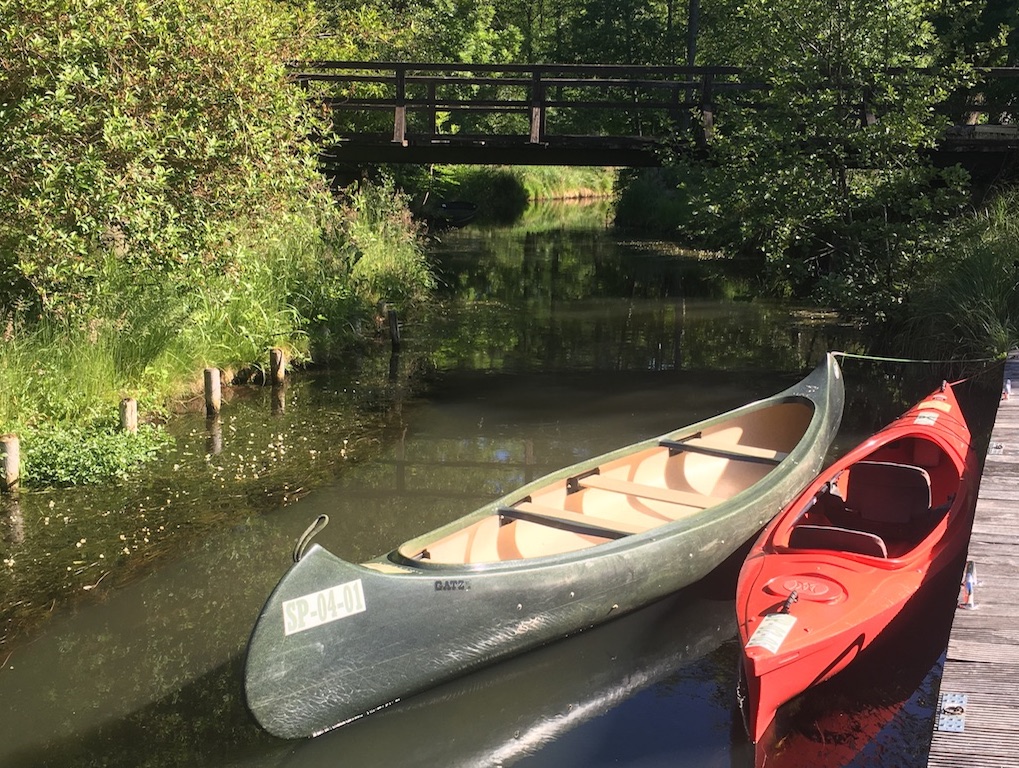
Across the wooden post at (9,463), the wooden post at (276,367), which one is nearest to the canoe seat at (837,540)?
the wooden post at (9,463)

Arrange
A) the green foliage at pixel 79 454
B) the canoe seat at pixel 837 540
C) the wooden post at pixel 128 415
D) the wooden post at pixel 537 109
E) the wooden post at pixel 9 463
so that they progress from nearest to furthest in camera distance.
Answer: the canoe seat at pixel 837 540
the wooden post at pixel 9 463
the green foliage at pixel 79 454
the wooden post at pixel 128 415
the wooden post at pixel 537 109

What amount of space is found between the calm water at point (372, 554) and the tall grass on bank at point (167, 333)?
0.48 metres

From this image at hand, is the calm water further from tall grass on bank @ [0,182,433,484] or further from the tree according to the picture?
the tree

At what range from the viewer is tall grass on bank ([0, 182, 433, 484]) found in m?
8.30

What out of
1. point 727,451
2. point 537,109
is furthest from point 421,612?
point 537,109

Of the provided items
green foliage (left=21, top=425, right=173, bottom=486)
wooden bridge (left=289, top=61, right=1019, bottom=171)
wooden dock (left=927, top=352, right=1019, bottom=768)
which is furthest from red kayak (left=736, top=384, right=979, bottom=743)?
wooden bridge (left=289, top=61, right=1019, bottom=171)

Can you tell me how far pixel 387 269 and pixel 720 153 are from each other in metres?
5.27

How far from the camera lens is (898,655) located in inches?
225

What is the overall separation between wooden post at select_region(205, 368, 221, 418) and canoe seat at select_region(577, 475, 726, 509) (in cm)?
442

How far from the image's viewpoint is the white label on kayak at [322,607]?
4.54 meters

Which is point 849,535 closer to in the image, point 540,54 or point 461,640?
point 461,640

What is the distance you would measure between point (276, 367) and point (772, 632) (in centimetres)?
763

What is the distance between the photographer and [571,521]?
6156mm

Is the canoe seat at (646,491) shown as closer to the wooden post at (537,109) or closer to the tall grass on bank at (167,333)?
the tall grass on bank at (167,333)
